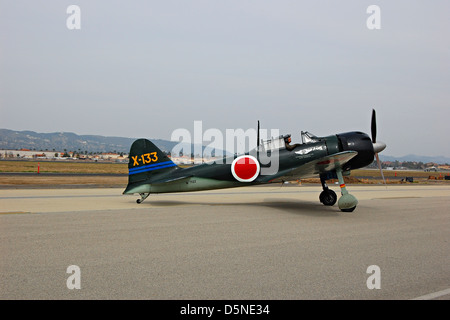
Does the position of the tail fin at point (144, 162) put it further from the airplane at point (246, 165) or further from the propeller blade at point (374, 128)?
the propeller blade at point (374, 128)

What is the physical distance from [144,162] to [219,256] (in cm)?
898

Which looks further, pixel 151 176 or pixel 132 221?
pixel 151 176

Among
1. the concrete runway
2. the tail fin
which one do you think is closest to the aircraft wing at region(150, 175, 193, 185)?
the tail fin

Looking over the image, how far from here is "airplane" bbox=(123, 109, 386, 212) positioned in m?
14.5

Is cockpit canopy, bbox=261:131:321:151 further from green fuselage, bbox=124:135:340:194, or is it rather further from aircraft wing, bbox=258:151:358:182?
aircraft wing, bbox=258:151:358:182

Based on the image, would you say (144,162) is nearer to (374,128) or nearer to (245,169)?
(245,169)

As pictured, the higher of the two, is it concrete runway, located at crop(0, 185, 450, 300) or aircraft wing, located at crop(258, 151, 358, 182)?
aircraft wing, located at crop(258, 151, 358, 182)

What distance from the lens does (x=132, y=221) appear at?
1080 centimetres

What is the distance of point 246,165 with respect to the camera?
14.9m

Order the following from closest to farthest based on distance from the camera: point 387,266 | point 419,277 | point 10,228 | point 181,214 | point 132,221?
point 419,277 → point 387,266 → point 10,228 → point 132,221 → point 181,214

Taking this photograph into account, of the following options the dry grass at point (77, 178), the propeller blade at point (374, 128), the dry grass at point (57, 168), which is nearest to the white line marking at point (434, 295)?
the propeller blade at point (374, 128)
